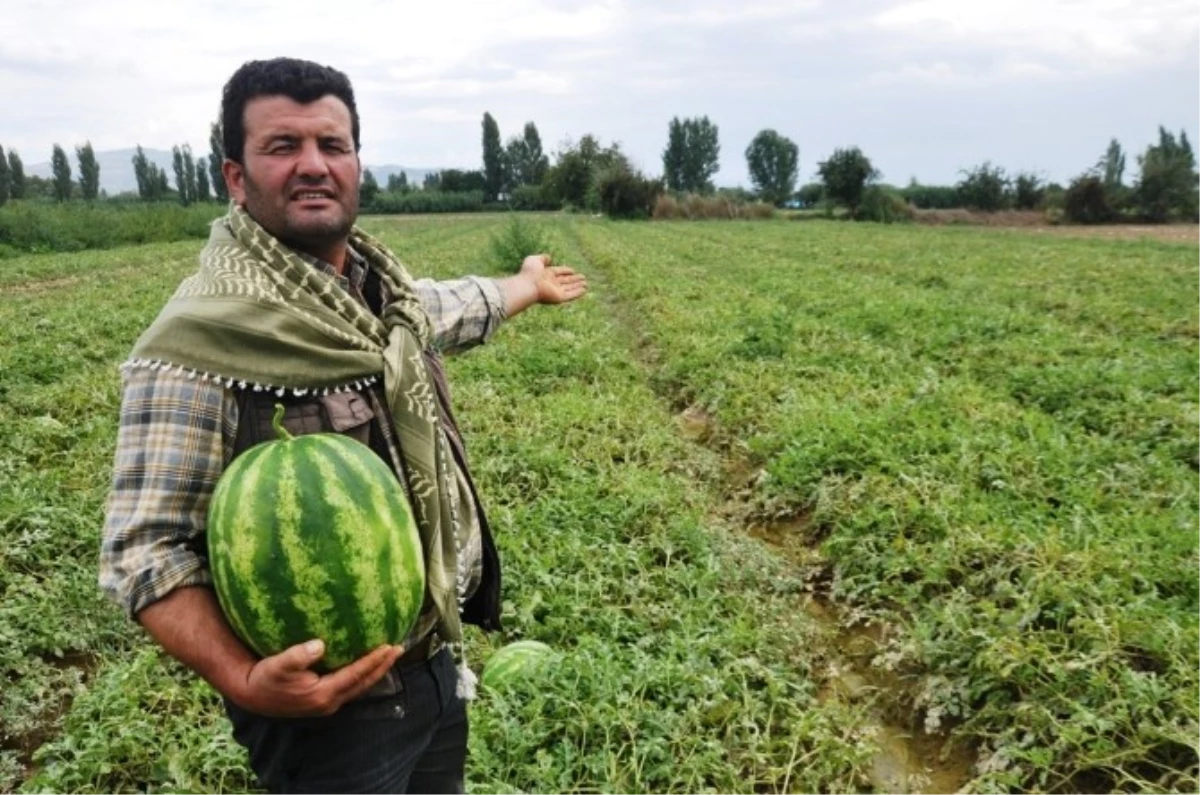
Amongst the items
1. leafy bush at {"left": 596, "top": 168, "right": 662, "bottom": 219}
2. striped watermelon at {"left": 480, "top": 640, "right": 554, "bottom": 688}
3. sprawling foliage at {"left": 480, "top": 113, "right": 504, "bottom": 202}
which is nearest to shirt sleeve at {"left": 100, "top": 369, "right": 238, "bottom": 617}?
striped watermelon at {"left": 480, "top": 640, "right": 554, "bottom": 688}

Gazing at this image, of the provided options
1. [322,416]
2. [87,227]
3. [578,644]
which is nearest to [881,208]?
[87,227]

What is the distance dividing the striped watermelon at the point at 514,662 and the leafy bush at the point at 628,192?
54.2 metres

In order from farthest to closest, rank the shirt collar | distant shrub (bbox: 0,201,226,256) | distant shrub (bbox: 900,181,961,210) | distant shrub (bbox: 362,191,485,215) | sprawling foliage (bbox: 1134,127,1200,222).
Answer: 1. distant shrub (bbox: 362,191,485,215)
2. distant shrub (bbox: 900,181,961,210)
3. sprawling foliage (bbox: 1134,127,1200,222)
4. distant shrub (bbox: 0,201,226,256)
5. the shirt collar

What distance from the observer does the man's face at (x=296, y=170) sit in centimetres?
179

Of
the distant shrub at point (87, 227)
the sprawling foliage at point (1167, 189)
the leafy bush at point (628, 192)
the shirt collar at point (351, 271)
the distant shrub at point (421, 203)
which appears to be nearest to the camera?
the shirt collar at point (351, 271)

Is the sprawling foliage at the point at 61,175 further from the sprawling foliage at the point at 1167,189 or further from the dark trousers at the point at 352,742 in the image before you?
the dark trousers at the point at 352,742

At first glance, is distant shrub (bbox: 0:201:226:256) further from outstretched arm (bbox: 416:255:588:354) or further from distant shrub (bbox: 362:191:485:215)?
distant shrub (bbox: 362:191:485:215)

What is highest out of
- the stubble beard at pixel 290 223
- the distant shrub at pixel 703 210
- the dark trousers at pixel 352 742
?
the stubble beard at pixel 290 223

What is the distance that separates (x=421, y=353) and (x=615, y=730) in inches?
79.5

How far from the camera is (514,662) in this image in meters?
3.66

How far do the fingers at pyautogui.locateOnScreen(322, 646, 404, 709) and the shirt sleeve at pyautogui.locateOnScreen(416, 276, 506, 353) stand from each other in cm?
115

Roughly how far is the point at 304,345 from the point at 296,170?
1.31 ft

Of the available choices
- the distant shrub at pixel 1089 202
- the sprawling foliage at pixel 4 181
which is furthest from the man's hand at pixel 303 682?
the sprawling foliage at pixel 4 181

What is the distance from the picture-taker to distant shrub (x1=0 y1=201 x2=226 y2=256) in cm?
3023
